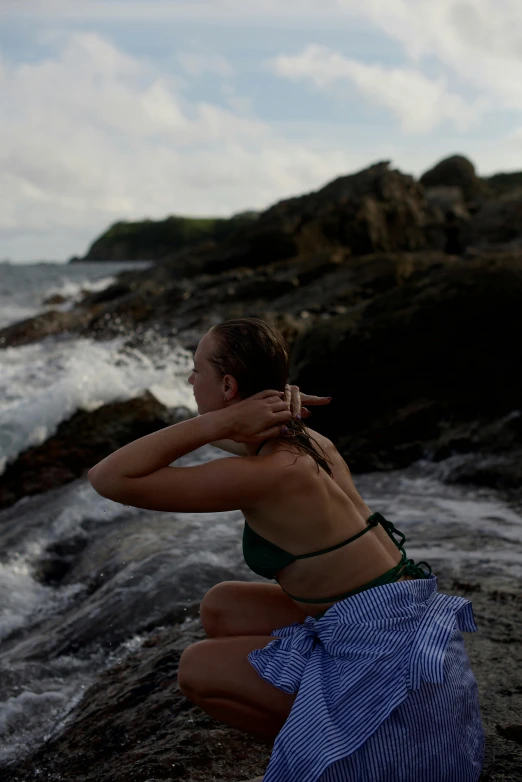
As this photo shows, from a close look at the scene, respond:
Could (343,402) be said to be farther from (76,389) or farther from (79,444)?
(76,389)

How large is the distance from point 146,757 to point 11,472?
5403mm

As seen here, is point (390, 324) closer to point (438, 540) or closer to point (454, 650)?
point (438, 540)

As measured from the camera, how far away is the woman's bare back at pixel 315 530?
256cm

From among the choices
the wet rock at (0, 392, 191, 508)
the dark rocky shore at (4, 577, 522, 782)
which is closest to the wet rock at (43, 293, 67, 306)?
the wet rock at (0, 392, 191, 508)

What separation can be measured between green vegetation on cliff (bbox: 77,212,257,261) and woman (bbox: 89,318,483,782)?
401 ft

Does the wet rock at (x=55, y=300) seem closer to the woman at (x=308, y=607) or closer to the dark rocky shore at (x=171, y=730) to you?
the dark rocky shore at (x=171, y=730)

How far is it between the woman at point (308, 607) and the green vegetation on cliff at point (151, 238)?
401 feet

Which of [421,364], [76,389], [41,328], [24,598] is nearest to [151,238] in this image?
[41,328]

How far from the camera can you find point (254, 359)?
105 inches

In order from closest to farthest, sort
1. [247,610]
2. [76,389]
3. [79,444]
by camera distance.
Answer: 1. [247,610]
2. [79,444]
3. [76,389]

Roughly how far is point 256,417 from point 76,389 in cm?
678

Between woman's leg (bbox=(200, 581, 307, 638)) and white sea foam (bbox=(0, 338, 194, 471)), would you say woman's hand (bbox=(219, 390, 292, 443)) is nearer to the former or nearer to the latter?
woman's leg (bbox=(200, 581, 307, 638))

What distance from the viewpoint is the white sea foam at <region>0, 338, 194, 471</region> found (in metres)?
8.61

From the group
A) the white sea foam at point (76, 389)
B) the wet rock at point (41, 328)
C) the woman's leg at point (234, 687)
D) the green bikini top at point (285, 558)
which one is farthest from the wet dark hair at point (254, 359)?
the wet rock at point (41, 328)
